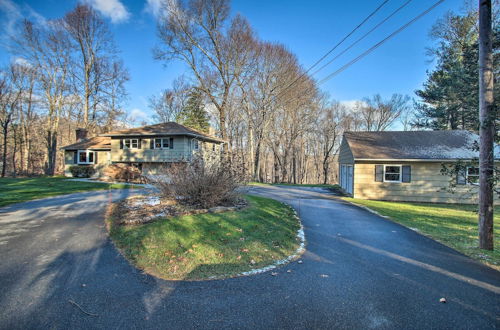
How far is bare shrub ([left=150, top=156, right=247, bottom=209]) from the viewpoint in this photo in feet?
25.9

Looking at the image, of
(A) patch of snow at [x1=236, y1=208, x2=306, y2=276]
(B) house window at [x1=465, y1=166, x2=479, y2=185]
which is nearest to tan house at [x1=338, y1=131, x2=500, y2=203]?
(B) house window at [x1=465, y1=166, x2=479, y2=185]

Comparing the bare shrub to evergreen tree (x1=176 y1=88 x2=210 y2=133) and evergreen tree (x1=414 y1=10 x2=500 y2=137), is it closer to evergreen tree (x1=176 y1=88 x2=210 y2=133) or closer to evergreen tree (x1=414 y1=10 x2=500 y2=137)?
evergreen tree (x1=414 y1=10 x2=500 y2=137)

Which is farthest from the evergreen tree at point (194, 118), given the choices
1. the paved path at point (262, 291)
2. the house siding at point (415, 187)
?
the paved path at point (262, 291)

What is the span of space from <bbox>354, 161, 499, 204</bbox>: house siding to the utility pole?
9517 mm

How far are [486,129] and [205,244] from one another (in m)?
6.54

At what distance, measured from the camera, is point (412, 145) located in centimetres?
1588

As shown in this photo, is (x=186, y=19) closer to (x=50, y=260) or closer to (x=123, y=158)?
(x=123, y=158)

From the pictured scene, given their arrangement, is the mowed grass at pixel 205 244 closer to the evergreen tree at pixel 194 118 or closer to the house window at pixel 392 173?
the house window at pixel 392 173

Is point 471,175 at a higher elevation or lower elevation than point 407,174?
higher

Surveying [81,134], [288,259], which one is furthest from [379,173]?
[81,134]

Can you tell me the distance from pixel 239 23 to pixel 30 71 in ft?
74.5

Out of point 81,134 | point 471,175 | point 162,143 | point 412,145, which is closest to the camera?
point 471,175

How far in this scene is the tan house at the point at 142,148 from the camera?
70.9 ft

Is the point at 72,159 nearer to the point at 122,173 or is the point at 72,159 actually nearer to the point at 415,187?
the point at 122,173
